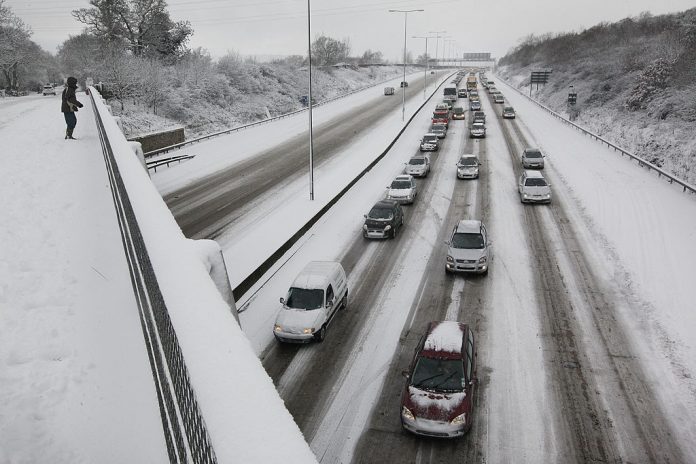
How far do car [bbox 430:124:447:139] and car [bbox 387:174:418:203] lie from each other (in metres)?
19.1

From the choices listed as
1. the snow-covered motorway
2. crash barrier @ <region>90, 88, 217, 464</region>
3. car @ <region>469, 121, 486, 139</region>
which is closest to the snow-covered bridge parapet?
crash barrier @ <region>90, 88, 217, 464</region>

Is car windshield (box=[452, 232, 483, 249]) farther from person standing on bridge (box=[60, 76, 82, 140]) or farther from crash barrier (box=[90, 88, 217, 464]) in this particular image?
person standing on bridge (box=[60, 76, 82, 140])

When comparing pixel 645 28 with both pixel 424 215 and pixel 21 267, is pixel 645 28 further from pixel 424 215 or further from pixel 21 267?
pixel 21 267

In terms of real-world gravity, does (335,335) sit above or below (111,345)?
below

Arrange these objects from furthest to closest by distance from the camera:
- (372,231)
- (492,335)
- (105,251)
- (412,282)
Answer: (372,231) < (412,282) < (492,335) < (105,251)

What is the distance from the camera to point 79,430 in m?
5.37

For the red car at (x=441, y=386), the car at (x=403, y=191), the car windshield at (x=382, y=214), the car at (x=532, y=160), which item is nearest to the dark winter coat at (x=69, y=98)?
the car windshield at (x=382, y=214)

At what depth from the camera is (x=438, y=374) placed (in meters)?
11.3

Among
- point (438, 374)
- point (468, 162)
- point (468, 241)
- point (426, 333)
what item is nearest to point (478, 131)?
point (468, 162)

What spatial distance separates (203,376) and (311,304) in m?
10.8

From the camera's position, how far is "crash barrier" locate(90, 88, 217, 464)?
11.1 ft

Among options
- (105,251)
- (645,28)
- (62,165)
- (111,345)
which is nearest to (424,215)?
(62,165)

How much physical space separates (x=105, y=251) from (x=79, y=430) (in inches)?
194

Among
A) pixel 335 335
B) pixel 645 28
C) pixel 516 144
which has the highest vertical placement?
pixel 645 28
